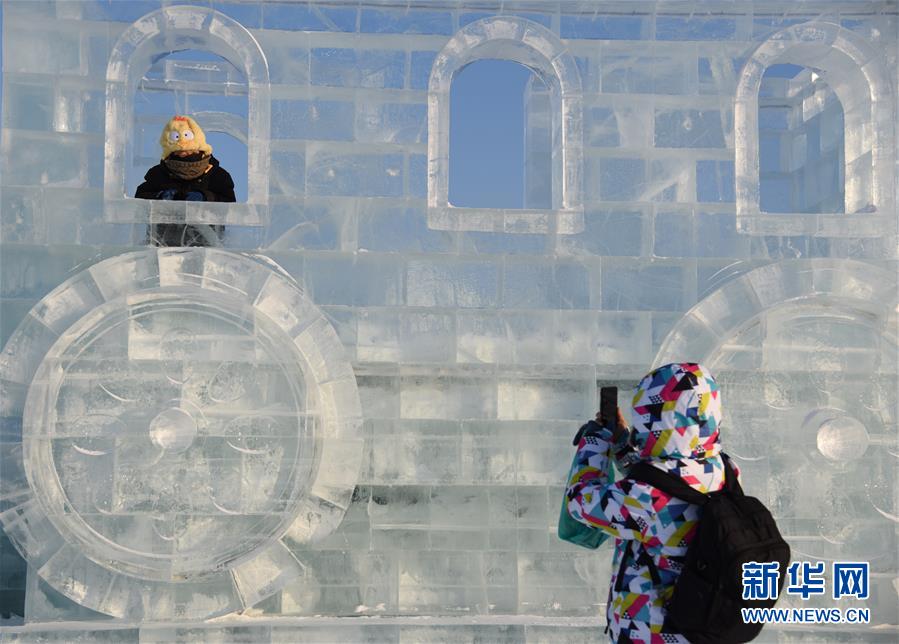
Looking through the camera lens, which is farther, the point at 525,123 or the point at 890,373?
the point at 525,123

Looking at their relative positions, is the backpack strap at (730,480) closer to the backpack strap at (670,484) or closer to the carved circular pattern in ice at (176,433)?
the backpack strap at (670,484)

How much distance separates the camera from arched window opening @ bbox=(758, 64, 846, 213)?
6.36 meters

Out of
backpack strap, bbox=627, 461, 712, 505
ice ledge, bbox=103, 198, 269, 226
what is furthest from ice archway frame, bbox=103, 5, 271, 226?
backpack strap, bbox=627, 461, 712, 505

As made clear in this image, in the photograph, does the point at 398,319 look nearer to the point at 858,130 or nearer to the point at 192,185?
the point at 192,185

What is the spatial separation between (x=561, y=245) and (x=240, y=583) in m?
2.24

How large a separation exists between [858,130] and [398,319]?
2604 mm

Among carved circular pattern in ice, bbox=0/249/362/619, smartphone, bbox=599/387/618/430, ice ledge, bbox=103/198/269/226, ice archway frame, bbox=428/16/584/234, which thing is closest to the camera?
smartphone, bbox=599/387/618/430

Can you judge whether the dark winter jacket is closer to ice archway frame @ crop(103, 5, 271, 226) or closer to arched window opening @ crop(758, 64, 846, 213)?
ice archway frame @ crop(103, 5, 271, 226)

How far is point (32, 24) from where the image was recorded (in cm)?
511

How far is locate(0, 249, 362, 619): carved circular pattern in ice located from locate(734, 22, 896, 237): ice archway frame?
2219 millimetres

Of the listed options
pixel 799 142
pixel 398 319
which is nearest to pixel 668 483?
pixel 398 319

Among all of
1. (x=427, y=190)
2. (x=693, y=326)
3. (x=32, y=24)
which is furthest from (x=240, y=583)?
(x=32, y=24)

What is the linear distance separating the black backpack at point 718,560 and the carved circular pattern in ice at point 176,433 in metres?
2.08

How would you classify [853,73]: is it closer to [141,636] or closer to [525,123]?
[525,123]
